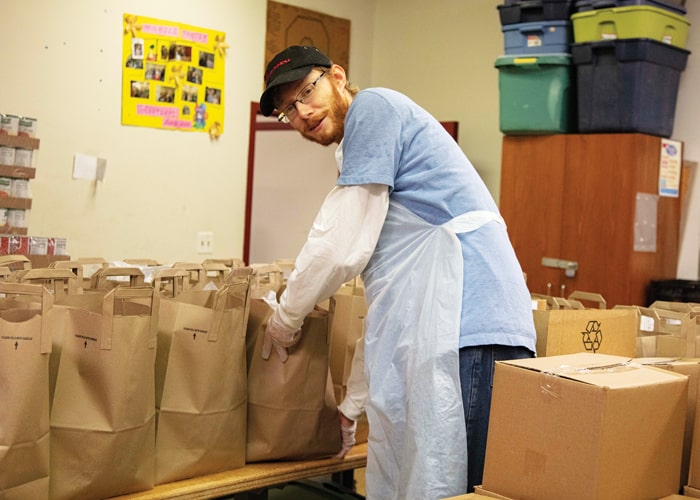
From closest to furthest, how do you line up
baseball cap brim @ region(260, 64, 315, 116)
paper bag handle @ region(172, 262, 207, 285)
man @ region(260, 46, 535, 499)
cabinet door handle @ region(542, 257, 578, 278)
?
man @ region(260, 46, 535, 499) < baseball cap brim @ region(260, 64, 315, 116) < paper bag handle @ region(172, 262, 207, 285) < cabinet door handle @ region(542, 257, 578, 278)

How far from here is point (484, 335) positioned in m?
1.84

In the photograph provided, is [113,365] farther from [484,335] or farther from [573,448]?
[573,448]

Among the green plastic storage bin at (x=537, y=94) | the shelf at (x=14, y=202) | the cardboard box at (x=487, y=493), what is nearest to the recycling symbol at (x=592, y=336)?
the cardboard box at (x=487, y=493)

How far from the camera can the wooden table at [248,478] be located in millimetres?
2074

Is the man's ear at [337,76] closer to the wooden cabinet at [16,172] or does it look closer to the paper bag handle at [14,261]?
the paper bag handle at [14,261]

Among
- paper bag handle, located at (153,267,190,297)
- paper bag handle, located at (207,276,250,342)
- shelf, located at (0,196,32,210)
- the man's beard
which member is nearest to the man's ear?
the man's beard

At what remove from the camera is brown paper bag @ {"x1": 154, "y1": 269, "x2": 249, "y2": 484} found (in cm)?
A: 208

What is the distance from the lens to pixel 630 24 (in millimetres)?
4090

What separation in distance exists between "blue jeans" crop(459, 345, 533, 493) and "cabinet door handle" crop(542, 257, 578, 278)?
8.49 feet

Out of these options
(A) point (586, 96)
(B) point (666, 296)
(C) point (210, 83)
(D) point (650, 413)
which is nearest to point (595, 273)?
(B) point (666, 296)

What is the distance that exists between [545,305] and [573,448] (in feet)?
3.99

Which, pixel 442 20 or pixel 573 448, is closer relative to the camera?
pixel 573 448

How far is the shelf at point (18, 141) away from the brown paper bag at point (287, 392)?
174 centimetres

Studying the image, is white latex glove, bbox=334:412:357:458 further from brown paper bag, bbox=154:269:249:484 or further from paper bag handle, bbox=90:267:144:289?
paper bag handle, bbox=90:267:144:289
